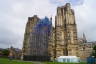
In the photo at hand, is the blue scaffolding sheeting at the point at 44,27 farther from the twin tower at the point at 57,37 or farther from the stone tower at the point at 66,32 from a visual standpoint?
the stone tower at the point at 66,32

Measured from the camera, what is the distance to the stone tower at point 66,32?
10844 centimetres

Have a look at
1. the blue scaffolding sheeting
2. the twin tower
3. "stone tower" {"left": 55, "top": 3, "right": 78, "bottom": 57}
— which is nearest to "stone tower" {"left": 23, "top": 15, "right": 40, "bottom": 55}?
the twin tower

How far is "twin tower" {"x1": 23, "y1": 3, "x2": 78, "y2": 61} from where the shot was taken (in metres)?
107

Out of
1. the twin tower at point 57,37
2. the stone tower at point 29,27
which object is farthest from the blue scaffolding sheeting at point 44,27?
the stone tower at point 29,27

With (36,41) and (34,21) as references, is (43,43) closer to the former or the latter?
(36,41)

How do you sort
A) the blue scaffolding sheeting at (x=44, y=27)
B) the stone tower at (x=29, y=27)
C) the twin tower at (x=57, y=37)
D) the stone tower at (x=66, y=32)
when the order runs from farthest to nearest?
the stone tower at (x=29, y=27)
the stone tower at (x=66, y=32)
the blue scaffolding sheeting at (x=44, y=27)
the twin tower at (x=57, y=37)

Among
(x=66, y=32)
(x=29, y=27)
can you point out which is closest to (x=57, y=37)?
(x=66, y=32)

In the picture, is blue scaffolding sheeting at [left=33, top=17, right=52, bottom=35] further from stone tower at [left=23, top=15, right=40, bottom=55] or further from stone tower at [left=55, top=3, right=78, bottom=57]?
stone tower at [left=23, top=15, right=40, bottom=55]

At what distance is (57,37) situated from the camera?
371 feet

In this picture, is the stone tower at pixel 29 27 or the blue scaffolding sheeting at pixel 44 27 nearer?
the blue scaffolding sheeting at pixel 44 27

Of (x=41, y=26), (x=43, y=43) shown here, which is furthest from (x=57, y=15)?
(x=43, y=43)

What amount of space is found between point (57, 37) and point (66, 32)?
21.3 ft

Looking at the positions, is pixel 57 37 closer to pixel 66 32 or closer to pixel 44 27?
pixel 66 32

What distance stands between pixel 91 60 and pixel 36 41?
77.7 metres
